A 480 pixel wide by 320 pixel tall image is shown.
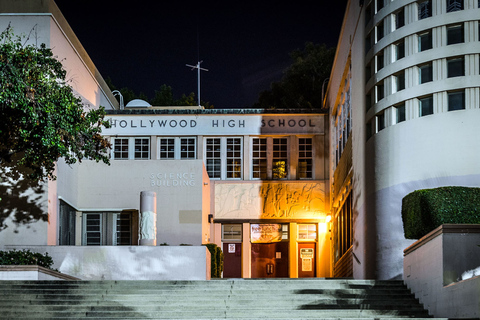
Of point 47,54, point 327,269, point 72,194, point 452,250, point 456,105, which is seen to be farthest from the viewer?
point 327,269

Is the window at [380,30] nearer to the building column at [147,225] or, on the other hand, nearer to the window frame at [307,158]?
the building column at [147,225]

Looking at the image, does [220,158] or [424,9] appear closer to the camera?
[424,9]

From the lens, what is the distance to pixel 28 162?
2064 centimetres

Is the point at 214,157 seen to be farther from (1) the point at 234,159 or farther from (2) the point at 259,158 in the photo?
(2) the point at 259,158

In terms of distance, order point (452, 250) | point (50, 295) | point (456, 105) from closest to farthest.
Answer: point (452, 250), point (50, 295), point (456, 105)

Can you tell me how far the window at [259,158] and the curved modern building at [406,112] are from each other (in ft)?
33.4

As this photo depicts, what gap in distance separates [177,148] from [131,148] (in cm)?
193

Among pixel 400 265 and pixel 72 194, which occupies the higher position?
pixel 72 194

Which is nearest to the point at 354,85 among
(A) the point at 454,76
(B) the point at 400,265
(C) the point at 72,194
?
(A) the point at 454,76

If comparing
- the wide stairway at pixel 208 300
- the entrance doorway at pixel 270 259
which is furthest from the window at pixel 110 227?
the wide stairway at pixel 208 300

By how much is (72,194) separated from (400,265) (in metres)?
13.6

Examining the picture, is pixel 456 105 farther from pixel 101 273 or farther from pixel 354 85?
pixel 101 273

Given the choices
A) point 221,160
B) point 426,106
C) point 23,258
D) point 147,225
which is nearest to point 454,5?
point 426,106

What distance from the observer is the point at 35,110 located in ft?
61.8
